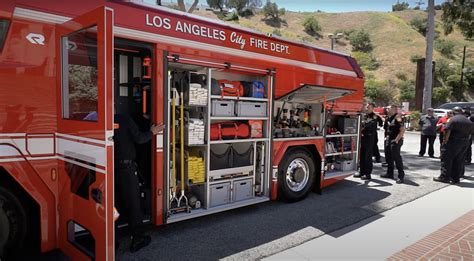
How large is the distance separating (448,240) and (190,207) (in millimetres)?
3439

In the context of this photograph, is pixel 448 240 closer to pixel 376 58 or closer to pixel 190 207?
pixel 190 207

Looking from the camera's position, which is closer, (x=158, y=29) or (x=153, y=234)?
(x=158, y=29)

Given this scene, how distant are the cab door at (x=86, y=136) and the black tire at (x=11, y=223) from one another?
0.34 meters

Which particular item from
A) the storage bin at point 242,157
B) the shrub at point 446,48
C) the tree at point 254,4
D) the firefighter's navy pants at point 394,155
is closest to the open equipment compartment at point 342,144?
the firefighter's navy pants at point 394,155

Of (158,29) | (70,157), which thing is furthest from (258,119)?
(70,157)

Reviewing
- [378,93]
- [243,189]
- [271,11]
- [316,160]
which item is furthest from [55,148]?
[271,11]

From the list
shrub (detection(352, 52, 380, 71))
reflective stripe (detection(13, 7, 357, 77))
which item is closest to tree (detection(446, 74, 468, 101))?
shrub (detection(352, 52, 380, 71))

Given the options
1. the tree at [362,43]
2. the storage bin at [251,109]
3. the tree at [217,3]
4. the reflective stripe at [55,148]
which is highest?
the tree at [217,3]

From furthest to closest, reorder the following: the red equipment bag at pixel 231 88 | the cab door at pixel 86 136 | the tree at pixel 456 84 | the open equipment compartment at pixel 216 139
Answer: the tree at pixel 456 84
the red equipment bag at pixel 231 88
the open equipment compartment at pixel 216 139
the cab door at pixel 86 136

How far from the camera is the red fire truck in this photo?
3.17 meters

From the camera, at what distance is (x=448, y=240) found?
14.9ft

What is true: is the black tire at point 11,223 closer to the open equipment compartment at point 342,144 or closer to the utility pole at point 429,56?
the open equipment compartment at point 342,144

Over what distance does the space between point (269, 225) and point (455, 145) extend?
542cm

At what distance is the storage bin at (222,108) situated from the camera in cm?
482
